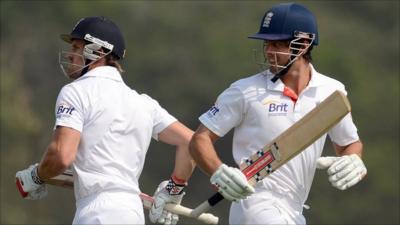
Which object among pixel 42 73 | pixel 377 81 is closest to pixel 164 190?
pixel 42 73

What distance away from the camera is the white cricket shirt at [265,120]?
7238 millimetres

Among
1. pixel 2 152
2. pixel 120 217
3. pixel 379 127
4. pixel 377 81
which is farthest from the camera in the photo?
pixel 377 81

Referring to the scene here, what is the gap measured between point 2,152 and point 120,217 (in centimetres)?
1648

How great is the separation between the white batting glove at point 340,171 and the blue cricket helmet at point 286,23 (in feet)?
2.08

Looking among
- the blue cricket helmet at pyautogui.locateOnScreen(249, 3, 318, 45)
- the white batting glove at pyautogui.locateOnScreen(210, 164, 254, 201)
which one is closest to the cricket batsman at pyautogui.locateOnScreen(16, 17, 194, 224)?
the white batting glove at pyautogui.locateOnScreen(210, 164, 254, 201)

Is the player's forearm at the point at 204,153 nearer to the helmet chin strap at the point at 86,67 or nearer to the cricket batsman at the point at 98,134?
the cricket batsman at the point at 98,134

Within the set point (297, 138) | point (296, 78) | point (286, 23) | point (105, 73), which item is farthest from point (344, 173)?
point (105, 73)

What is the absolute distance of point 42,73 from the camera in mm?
25562

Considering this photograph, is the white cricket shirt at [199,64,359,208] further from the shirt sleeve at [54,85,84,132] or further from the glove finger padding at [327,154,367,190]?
the shirt sleeve at [54,85,84,132]

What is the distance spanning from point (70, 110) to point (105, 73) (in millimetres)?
391

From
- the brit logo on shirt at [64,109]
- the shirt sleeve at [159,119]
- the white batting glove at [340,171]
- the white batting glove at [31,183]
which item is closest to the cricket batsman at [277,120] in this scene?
the white batting glove at [340,171]

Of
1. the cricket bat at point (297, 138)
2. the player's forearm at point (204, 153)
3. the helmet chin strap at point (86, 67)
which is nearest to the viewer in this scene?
the cricket bat at point (297, 138)

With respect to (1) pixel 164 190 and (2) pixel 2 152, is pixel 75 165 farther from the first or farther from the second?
(2) pixel 2 152

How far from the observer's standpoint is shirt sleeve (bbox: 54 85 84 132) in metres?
7.03
